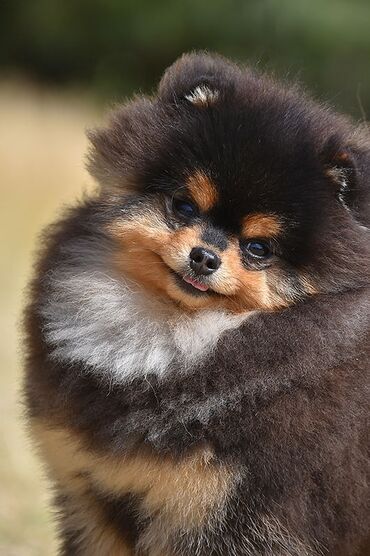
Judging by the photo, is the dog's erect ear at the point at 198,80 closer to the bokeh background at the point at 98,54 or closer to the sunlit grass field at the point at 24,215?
the sunlit grass field at the point at 24,215

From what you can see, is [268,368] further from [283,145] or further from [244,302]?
[283,145]

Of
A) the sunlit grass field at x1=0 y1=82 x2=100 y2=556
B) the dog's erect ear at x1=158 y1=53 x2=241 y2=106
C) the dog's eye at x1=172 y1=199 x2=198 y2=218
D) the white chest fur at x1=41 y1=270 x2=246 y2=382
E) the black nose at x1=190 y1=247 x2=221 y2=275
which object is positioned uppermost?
the dog's erect ear at x1=158 y1=53 x2=241 y2=106

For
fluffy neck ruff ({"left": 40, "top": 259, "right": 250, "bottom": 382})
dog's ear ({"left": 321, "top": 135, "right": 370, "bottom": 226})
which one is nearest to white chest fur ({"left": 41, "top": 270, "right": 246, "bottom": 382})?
fluffy neck ruff ({"left": 40, "top": 259, "right": 250, "bottom": 382})

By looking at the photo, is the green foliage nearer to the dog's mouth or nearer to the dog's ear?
the dog's ear

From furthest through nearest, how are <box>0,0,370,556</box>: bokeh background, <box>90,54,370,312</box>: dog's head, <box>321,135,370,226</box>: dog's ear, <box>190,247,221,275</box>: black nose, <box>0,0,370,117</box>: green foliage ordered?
<box>0,0,370,117</box>: green foliage → <box>0,0,370,556</box>: bokeh background → <box>321,135,370,226</box>: dog's ear → <box>90,54,370,312</box>: dog's head → <box>190,247,221,275</box>: black nose

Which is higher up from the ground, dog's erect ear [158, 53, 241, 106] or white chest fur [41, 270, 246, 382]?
dog's erect ear [158, 53, 241, 106]

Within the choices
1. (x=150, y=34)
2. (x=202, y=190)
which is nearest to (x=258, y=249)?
(x=202, y=190)
